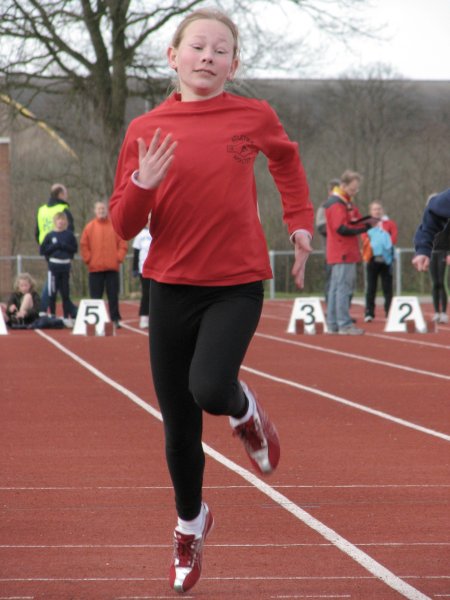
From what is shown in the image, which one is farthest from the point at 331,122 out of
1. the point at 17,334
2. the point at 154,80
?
the point at 17,334

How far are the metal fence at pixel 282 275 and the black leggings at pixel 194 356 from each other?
26.6 meters

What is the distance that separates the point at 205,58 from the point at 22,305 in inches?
627

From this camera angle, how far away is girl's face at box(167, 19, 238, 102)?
4.36 m

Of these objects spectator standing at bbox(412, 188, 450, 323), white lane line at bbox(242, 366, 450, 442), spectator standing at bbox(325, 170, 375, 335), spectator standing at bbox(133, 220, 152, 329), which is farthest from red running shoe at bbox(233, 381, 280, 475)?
spectator standing at bbox(133, 220, 152, 329)

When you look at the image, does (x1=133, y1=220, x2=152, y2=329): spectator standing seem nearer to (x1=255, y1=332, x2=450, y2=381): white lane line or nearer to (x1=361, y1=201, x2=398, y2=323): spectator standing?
(x1=255, y1=332, x2=450, y2=381): white lane line

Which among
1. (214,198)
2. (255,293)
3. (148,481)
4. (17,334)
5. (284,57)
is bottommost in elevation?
(17,334)

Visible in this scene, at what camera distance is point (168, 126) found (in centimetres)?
434

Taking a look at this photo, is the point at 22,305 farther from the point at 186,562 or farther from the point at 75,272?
the point at 186,562

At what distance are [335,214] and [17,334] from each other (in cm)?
538

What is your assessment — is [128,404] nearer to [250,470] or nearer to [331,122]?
[250,470]

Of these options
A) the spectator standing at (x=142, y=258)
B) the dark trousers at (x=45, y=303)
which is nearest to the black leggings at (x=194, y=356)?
the spectator standing at (x=142, y=258)

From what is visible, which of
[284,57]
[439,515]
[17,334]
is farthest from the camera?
[284,57]

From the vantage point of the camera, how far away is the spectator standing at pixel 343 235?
16328mm

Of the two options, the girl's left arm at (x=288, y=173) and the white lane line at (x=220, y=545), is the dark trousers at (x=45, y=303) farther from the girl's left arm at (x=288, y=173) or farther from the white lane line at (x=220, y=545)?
the girl's left arm at (x=288, y=173)
